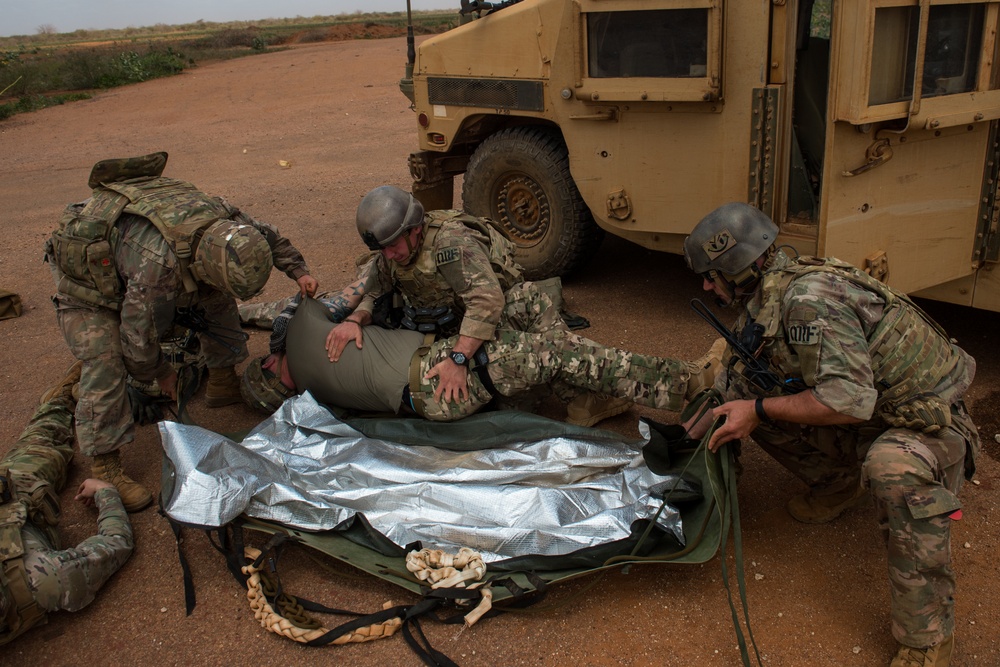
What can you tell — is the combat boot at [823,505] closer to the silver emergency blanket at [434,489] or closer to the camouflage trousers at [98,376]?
the silver emergency blanket at [434,489]

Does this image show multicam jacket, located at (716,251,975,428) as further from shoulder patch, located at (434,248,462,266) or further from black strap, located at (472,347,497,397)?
shoulder patch, located at (434,248,462,266)

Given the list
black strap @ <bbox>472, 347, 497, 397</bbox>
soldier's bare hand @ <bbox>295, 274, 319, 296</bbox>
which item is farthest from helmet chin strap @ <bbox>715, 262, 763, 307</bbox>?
soldier's bare hand @ <bbox>295, 274, 319, 296</bbox>

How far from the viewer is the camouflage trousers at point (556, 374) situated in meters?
4.23

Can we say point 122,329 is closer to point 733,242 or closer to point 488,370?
point 488,370

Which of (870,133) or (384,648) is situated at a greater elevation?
(870,133)

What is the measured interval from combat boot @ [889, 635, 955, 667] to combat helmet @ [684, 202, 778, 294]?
132cm

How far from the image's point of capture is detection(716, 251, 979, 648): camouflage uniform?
283 cm

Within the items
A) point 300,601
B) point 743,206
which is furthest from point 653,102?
point 300,601

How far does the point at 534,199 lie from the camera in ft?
20.4

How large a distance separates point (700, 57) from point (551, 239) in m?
1.75

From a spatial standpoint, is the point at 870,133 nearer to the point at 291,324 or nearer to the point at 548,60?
the point at 548,60

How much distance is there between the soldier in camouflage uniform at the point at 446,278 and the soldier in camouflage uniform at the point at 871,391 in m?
1.22

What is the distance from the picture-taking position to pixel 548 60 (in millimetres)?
5539

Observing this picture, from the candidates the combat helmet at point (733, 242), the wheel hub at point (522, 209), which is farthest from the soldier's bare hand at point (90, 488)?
the wheel hub at point (522, 209)
